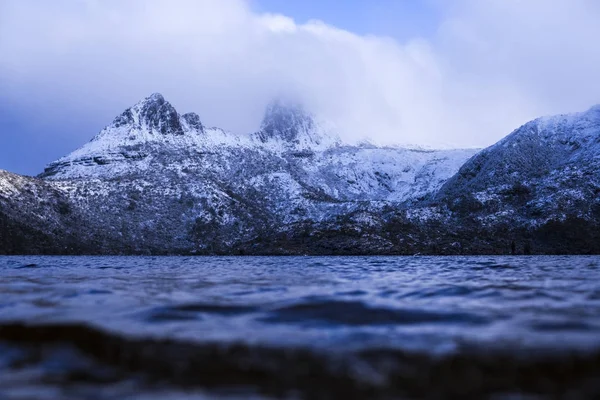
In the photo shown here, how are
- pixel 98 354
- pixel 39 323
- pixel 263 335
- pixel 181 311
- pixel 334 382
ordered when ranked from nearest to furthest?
pixel 334 382, pixel 98 354, pixel 263 335, pixel 39 323, pixel 181 311

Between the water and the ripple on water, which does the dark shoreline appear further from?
the ripple on water

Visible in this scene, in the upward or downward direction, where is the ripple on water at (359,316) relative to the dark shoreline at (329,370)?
downward

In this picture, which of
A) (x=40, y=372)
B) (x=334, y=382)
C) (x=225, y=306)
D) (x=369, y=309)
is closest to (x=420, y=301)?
(x=369, y=309)

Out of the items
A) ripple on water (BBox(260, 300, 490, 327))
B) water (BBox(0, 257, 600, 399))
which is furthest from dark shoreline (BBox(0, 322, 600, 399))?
ripple on water (BBox(260, 300, 490, 327))

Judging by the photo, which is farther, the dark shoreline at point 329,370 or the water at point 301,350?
the water at point 301,350

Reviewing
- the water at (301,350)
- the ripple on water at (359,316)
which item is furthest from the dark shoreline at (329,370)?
the ripple on water at (359,316)

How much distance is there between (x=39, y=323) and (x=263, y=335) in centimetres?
516

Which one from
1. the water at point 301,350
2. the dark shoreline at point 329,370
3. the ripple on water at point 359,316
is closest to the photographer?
the dark shoreline at point 329,370

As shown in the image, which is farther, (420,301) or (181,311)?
(420,301)

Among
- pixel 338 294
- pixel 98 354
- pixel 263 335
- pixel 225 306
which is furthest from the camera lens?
pixel 338 294

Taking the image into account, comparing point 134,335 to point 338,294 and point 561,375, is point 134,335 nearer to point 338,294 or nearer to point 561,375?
point 561,375

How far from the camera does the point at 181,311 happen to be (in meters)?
13.1

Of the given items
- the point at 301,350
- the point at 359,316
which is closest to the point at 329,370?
the point at 301,350

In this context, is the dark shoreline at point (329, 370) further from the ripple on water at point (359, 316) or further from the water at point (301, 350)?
the ripple on water at point (359, 316)
